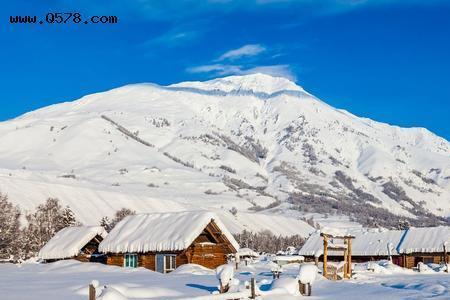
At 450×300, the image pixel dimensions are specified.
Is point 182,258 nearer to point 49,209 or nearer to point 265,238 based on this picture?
point 49,209

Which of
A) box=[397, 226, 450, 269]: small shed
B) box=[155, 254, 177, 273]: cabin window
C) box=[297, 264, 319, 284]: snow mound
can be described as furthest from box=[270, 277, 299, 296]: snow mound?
box=[397, 226, 450, 269]: small shed

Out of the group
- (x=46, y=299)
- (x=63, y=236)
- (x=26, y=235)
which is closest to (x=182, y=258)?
(x=63, y=236)

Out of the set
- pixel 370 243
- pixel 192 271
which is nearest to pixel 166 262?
pixel 192 271

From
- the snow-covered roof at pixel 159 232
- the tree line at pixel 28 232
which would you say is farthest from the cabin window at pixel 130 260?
the tree line at pixel 28 232

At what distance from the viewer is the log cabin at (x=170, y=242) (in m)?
45.4

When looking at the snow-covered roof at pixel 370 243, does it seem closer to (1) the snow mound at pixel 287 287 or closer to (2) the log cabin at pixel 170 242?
(2) the log cabin at pixel 170 242

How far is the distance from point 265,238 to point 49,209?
84771mm

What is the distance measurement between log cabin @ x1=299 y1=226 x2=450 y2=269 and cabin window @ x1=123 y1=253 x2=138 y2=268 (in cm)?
2272

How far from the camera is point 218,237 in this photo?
159 ft

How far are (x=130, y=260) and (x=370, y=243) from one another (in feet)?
110

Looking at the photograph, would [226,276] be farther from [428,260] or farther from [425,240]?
[425,240]

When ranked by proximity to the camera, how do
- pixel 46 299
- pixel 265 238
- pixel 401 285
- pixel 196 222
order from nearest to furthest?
pixel 46 299, pixel 401 285, pixel 196 222, pixel 265 238

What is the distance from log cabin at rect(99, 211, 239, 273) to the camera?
149 ft

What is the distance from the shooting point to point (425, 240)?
65938 mm
